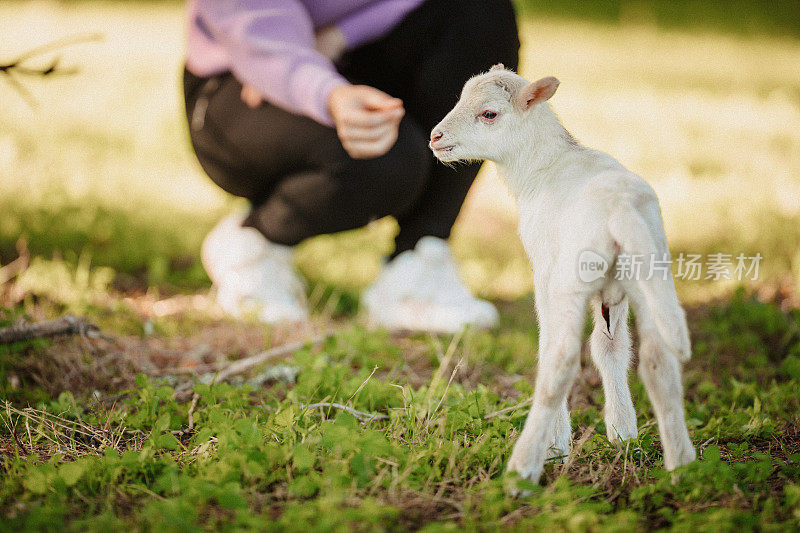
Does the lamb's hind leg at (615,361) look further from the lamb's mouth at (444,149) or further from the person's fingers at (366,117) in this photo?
the person's fingers at (366,117)

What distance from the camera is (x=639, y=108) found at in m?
8.26

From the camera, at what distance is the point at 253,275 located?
353cm

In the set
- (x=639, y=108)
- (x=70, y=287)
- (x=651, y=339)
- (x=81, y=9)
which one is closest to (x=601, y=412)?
(x=651, y=339)

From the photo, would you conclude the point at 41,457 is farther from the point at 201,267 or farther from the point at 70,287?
the point at 201,267

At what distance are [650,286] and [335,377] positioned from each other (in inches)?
45.4

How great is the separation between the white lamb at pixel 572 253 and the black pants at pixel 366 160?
1413mm

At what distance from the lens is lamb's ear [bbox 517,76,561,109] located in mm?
1688

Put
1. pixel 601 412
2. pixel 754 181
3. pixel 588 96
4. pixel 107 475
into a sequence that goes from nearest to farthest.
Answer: pixel 107 475 → pixel 601 412 → pixel 754 181 → pixel 588 96

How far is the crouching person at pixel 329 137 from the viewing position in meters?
3.06

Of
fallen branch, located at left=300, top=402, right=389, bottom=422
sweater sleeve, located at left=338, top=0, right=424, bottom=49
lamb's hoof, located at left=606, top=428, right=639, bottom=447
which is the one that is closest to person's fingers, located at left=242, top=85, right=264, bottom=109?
sweater sleeve, located at left=338, top=0, right=424, bottom=49

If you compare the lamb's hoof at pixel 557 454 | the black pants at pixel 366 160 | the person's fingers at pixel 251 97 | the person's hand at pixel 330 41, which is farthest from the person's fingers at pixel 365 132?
the lamb's hoof at pixel 557 454

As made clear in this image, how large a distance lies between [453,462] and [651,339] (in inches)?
23.0

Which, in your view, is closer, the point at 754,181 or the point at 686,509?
the point at 686,509

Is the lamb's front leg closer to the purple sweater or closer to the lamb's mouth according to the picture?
the lamb's mouth
